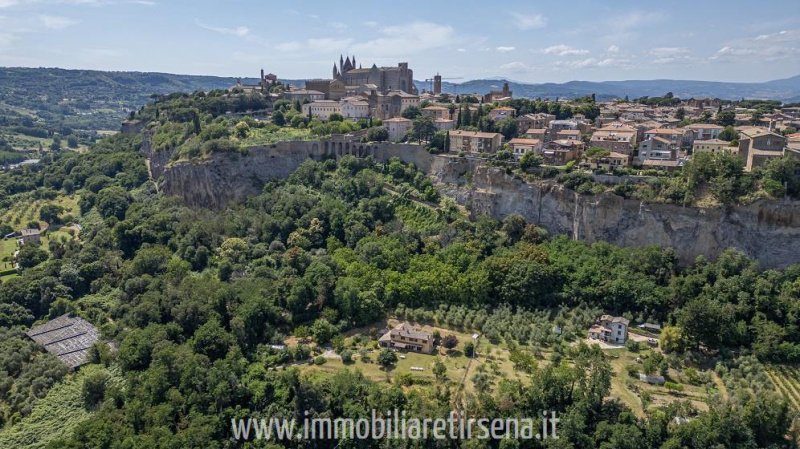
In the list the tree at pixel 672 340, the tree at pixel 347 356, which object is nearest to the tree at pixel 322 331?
the tree at pixel 347 356

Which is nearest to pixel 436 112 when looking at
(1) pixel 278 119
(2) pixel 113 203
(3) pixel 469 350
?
(1) pixel 278 119

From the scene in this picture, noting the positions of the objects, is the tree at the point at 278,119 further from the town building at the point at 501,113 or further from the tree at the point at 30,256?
the tree at the point at 30,256

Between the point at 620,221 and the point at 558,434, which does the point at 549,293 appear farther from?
the point at 558,434

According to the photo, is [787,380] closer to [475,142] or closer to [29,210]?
[475,142]

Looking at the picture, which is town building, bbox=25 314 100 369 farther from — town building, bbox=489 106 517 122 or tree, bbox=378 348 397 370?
town building, bbox=489 106 517 122

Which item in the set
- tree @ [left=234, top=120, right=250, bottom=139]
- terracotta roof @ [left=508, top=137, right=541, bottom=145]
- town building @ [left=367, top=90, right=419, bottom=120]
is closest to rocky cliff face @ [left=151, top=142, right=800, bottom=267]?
terracotta roof @ [left=508, top=137, right=541, bottom=145]
